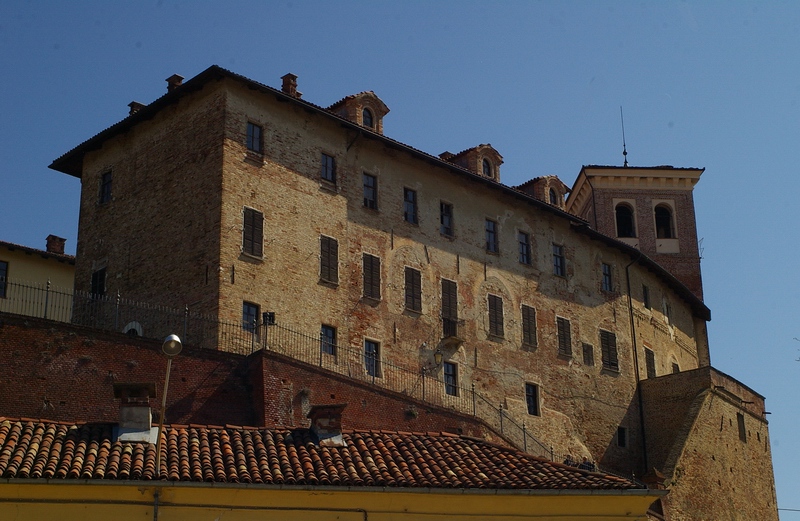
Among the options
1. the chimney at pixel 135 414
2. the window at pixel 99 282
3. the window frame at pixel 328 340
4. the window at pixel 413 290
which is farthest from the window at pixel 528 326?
the chimney at pixel 135 414

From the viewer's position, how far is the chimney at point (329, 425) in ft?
67.5

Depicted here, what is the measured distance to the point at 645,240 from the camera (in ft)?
181

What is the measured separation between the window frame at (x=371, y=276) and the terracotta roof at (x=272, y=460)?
12.6 metres

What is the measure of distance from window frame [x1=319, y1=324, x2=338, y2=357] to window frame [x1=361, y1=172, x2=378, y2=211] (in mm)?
4544

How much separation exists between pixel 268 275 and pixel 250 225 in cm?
145

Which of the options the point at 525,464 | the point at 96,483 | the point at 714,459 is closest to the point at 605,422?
the point at 714,459

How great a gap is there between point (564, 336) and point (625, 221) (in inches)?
630

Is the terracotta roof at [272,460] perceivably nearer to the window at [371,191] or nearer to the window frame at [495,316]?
the window at [371,191]

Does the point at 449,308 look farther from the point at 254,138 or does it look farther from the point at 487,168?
the point at 254,138

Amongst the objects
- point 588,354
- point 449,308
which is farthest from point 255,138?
point 588,354

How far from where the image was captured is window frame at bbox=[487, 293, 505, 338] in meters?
38.3

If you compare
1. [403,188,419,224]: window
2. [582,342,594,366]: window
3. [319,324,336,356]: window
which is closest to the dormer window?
[403,188,419,224]: window

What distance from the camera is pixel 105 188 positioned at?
3550cm

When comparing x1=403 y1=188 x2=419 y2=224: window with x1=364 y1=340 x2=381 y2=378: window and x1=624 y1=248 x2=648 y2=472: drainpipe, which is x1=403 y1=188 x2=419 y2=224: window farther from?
x1=624 y1=248 x2=648 y2=472: drainpipe
